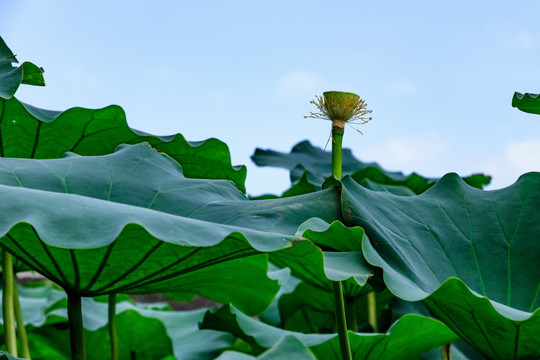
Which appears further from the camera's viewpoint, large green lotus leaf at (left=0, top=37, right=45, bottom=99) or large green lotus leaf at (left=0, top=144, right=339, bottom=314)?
large green lotus leaf at (left=0, top=37, right=45, bottom=99)

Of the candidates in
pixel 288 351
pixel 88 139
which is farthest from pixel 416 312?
pixel 288 351

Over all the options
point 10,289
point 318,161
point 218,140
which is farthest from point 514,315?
point 318,161

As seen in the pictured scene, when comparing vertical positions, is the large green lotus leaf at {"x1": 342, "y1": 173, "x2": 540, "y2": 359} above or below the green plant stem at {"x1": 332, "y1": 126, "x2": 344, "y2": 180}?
below

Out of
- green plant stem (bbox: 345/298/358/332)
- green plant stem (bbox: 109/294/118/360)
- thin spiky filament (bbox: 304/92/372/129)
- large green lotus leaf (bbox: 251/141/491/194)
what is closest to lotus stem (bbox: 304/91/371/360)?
thin spiky filament (bbox: 304/92/372/129)

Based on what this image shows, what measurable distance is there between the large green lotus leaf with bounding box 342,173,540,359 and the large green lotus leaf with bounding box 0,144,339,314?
118 mm

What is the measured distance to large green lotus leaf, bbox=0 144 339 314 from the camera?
794 millimetres

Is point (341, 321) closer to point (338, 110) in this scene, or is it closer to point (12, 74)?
point (338, 110)

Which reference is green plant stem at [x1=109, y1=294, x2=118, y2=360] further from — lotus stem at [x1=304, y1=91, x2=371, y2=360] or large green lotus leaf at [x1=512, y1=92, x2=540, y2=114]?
large green lotus leaf at [x1=512, y1=92, x2=540, y2=114]

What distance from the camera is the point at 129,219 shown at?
31.2 inches

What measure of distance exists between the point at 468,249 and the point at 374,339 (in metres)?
0.24

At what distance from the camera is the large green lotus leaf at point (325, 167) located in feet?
8.84

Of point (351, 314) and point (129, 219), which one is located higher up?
point (129, 219)

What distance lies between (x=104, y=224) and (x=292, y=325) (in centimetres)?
160

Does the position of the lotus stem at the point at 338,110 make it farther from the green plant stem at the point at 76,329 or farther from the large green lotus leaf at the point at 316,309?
the large green lotus leaf at the point at 316,309
